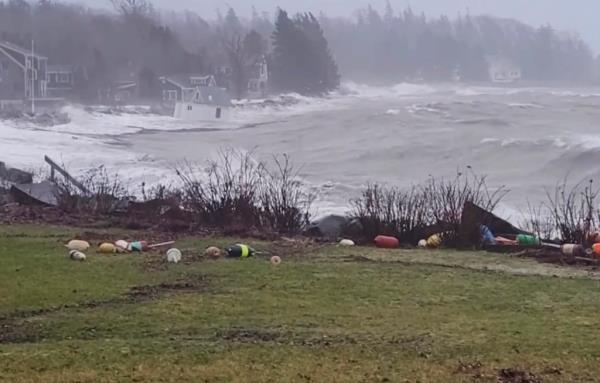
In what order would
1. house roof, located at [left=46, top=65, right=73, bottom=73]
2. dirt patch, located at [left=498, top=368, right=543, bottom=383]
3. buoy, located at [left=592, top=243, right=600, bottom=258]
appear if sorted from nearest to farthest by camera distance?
dirt patch, located at [left=498, top=368, right=543, bottom=383] < buoy, located at [left=592, top=243, right=600, bottom=258] < house roof, located at [left=46, top=65, right=73, bottom=73]

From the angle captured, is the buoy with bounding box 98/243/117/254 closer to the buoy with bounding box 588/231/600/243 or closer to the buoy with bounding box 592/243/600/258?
the buoy with bounding box 592/243/600/258

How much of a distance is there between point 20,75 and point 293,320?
62.9 meters

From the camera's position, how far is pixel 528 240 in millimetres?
10336

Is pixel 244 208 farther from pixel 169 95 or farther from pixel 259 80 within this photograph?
pixel 259 80

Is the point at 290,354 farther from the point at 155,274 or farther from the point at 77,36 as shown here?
the point at 77,36

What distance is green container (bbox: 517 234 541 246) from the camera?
10030mm

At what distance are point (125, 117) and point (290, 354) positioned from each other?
5370 cm

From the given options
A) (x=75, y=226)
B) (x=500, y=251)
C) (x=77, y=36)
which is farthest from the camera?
(x=77, y=36)

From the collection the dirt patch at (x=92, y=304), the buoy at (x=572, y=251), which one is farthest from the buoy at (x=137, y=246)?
the buoy at (x=572, y=251)

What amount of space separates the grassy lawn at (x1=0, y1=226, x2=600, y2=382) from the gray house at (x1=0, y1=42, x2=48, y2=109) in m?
57.1

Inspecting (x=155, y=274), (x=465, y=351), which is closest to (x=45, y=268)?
(x=155, y=274)

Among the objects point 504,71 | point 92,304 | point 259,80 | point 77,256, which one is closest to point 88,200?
point 77,256

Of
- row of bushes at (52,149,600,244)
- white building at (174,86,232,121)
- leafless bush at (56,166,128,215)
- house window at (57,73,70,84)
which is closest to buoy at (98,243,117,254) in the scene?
row of bushes at (52,149,600,244)

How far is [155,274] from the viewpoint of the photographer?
24.4 ft
